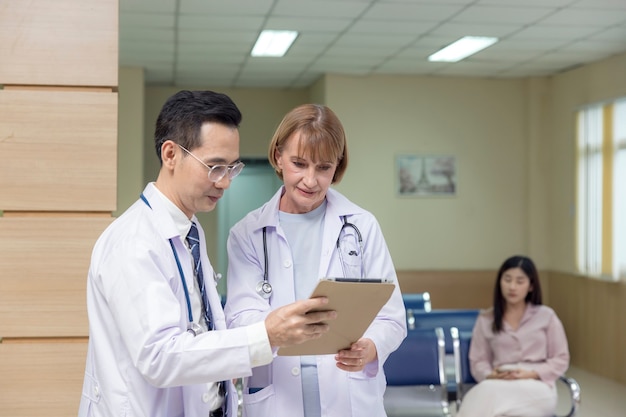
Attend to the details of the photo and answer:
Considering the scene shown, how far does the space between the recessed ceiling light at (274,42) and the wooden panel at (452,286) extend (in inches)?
140

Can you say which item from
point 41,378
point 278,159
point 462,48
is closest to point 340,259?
point 278,159

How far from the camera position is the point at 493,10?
25.0ft

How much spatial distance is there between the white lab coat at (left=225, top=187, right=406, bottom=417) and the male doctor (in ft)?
0.87

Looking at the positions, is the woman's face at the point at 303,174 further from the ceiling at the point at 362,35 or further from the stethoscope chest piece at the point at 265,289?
the ceiling at the point at 362,35

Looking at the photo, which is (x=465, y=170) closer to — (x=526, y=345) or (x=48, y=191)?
(x=526, y=345)

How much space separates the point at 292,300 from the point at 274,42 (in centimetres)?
710

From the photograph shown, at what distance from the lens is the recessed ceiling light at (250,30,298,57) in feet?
28.5

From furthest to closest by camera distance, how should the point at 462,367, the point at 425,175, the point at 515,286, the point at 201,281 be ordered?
the point at 425,175 → the point at 515,286 → the point at 462,367 → the point at 201,281

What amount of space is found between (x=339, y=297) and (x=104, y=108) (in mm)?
1361

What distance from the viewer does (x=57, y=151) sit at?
9.38 ft

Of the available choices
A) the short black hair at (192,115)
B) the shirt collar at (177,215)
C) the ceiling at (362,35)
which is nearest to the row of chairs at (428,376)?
the shirt collar at (177,215)

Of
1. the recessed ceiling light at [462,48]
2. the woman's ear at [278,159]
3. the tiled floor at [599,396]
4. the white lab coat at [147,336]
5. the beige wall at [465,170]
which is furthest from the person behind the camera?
the beige wall at [465,170]

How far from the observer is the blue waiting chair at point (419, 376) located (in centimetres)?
491

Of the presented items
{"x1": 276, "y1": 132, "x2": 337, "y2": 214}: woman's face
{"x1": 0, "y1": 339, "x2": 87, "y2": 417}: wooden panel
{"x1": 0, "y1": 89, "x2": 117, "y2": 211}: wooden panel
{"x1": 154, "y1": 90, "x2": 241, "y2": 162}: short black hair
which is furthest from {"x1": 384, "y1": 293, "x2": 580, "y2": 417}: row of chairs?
{"x1": 154, "y1": 90, "x2": 241, "y2": 162}: short black hair
